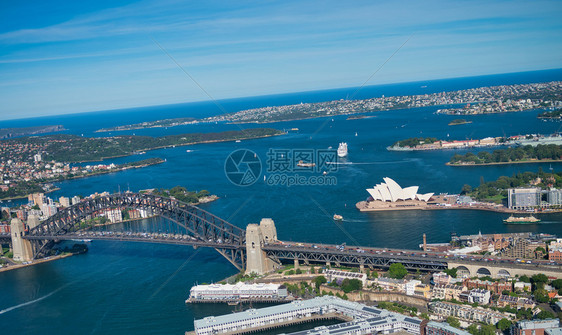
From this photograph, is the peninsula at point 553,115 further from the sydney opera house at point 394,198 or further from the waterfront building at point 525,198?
the sydney opera house at point 394,198

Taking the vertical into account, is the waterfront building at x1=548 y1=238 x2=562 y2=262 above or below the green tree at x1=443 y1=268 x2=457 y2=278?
above

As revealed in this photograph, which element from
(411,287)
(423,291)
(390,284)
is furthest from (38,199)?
(423,291)

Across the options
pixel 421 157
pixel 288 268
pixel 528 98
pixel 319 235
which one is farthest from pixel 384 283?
pixel 528 98

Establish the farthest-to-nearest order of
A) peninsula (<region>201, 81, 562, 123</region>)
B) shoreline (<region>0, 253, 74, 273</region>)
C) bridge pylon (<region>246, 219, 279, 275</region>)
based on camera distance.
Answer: peninsula (<region>201, 81, 562, 123</region>) → shoreline (<region>0, 253, 74, 273</region>) → bridge pylon (<region>246, 219, 279, 275</region>)

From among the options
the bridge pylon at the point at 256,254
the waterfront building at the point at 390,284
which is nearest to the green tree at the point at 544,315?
the waterfront building at the point at 390,284

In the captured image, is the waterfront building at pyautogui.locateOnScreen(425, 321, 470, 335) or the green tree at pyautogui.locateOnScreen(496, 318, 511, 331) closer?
the waterfront building at pyautogui.locateOnScreen(425, 321, 470, 335)

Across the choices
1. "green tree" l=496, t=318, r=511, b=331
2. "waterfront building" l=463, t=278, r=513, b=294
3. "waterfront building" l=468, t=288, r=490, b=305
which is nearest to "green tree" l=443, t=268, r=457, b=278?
"waterfront building" l=463, t=278, r=513, b=294

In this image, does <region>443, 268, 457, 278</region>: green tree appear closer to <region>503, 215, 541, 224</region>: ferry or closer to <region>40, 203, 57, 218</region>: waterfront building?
<region>503, 215, 541, 224</region>: ferry

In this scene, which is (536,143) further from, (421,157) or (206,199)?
(206,199)

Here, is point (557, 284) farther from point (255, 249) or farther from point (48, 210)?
point (48, 210)
